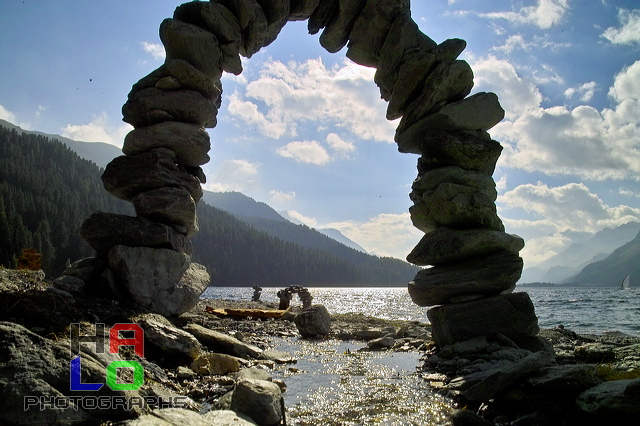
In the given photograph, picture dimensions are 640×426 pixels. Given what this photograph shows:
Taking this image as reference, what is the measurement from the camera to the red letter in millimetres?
6714

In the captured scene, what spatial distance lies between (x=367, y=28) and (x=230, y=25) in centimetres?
498

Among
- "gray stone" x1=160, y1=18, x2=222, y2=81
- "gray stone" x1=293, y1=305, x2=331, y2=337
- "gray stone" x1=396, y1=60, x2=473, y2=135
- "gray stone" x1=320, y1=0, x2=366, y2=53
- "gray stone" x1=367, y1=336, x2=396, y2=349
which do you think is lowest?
"gray stone" x1=367, y1=336, x2=396, y2=349

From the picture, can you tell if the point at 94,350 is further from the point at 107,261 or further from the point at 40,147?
the point at 40,147

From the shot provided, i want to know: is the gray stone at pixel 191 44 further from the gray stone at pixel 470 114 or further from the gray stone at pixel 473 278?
the gray stone at pixel 473 278

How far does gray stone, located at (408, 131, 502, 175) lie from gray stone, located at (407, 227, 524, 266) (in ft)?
7.42

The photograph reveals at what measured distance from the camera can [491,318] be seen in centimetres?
1037

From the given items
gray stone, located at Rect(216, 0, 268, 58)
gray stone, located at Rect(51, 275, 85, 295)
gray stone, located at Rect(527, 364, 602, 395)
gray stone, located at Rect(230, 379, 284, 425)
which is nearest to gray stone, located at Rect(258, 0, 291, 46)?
gray stone, located at Rect(216, 0, 268, 58)

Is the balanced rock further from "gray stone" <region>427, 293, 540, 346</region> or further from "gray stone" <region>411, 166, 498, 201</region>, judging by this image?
"gray stone" <region>427, 293, 540, 346</region>

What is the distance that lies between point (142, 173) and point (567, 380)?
1079 cm

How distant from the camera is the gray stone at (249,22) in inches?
527

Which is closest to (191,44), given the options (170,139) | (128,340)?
(170,139)

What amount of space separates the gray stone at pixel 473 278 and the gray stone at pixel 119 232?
24.4ft

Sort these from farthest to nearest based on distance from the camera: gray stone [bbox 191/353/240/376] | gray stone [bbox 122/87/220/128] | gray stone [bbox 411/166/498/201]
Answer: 1. gray stone [bbox 411/166/498/201]
2. gray stone [bbox 122/87/220/128]
3. gray stone [bbox 191/353/240/376]

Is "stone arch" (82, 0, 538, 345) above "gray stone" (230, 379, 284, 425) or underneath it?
above
